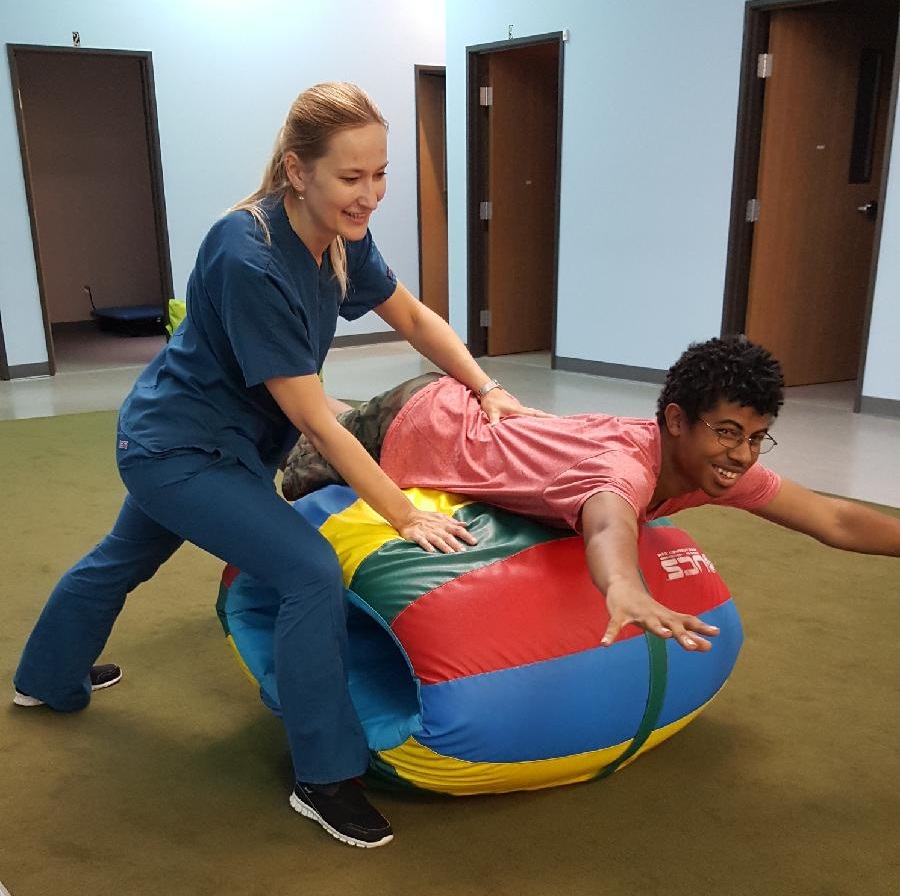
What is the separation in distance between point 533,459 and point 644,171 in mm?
4384

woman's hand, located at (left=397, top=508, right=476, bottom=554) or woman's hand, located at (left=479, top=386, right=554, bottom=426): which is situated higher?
woman's hand, located at (left=479, top=386, right=554, bottom=426)

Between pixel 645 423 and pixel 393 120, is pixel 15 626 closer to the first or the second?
pixel 645 423

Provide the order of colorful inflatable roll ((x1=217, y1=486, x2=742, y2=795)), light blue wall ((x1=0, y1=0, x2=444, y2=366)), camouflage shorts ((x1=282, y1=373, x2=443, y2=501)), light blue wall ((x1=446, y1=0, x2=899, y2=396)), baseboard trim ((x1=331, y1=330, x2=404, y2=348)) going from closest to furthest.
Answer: colorful inflatable roll ((x1=217, y1=486, x2=742, y2=795)), camouflage shorts ((x1=282, y1=373, x2=443, y2=501)), light blue wall ((x1=446, y1=0, x2=899, y2=396)), light blue wall ((x1=0, y1=0, x2=444, y2=366)), baseboard trim ((x1=331, y1=330, x2=404, y2=348))

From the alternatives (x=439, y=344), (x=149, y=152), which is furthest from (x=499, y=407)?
(x=149, y=152)

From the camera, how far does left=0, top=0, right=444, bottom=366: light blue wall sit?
6.12 m

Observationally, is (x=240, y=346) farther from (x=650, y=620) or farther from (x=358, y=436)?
(x=650, y=620)

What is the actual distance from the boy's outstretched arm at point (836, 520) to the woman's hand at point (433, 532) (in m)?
0.57

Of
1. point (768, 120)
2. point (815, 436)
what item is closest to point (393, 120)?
point (768, 120)

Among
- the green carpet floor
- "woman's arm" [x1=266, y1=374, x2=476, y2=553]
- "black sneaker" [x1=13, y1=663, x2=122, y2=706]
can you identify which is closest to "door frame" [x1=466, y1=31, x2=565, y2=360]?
the green carpet floor

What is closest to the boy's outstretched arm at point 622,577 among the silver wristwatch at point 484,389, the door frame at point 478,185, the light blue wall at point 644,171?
the silver wristwatch at point 484,389

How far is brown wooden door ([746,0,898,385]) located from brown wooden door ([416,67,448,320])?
290 centimetres

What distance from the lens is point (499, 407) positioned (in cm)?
209

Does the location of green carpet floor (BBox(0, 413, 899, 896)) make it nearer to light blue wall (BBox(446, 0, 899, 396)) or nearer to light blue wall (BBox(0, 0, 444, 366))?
light blue wall (BBox(446, 0, 899, 396))

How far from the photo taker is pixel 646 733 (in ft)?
6.14
